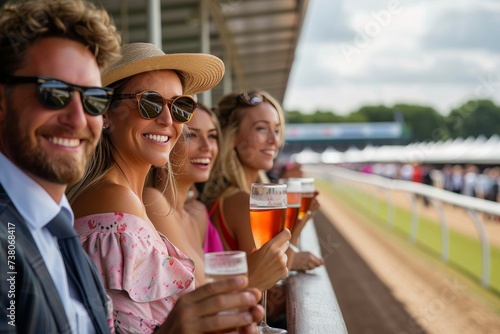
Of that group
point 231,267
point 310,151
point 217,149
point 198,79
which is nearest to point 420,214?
point 217,149

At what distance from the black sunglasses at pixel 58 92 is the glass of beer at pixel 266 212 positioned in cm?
80

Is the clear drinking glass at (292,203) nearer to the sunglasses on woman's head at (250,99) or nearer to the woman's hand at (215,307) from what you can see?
the sunglasses on woman's head at (250,99)

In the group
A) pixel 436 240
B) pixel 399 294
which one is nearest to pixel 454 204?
pixel 399 294

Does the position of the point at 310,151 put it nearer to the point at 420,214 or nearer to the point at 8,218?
the point at 420,214

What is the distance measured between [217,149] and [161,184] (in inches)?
23.7

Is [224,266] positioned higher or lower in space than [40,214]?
lower

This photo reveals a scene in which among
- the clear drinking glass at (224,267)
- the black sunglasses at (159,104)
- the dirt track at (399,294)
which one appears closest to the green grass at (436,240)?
the dirt track at (399,294)

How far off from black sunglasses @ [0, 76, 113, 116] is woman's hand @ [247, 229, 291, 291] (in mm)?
546

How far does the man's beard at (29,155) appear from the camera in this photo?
112 centimetres

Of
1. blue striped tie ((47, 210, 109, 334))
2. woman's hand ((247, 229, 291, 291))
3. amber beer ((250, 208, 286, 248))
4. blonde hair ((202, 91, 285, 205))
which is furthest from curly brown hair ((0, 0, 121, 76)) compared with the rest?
blonde hair ((202, 91, 285, 205))

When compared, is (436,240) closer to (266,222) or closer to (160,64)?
(266,222)

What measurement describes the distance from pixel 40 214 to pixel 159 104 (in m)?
0.78

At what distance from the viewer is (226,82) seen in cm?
1303

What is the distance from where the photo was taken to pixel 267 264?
1522 millimetres
